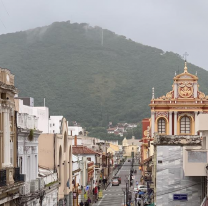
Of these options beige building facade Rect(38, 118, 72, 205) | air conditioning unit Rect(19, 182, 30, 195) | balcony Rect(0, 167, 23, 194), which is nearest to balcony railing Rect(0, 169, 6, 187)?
balcony Rect(0, 167, 23, 194)

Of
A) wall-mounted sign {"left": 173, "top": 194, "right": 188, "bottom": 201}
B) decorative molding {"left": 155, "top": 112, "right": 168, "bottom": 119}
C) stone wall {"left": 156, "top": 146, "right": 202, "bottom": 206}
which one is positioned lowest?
wall-mounted sign {"left": 173, "top": 194, "right": 188, "bottom": 201}

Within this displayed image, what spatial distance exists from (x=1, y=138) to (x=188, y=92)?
49.8 m

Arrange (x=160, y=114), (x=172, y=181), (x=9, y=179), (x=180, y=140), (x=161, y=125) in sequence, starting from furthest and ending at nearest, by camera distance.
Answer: (x=161, y=125), (x=160, y=114), (x=180, y=140), (x=172, y=181), (x=9, y=179)

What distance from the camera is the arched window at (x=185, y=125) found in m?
75.4

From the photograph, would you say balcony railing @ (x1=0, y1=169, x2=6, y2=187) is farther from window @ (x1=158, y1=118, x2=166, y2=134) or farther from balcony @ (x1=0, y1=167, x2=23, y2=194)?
window @ (x1=158, y1=118, x2=166, y2=134)

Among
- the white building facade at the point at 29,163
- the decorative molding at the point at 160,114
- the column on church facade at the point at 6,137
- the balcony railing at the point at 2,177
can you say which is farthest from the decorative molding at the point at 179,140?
the decorative molding at the point at 160,114

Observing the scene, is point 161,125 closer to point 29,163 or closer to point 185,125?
point 185,125

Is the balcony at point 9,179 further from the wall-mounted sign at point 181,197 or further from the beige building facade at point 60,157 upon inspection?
the beige building facade at point 60,157

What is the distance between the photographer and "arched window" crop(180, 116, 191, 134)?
75438 millimetres

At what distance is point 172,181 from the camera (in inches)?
1679

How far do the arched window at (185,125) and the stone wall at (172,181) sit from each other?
30.8 meters

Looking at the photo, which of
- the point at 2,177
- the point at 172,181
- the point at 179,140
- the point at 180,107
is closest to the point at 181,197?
the point at 172,181

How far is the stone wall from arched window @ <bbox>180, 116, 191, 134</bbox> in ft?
101

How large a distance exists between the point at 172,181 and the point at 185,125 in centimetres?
3371
